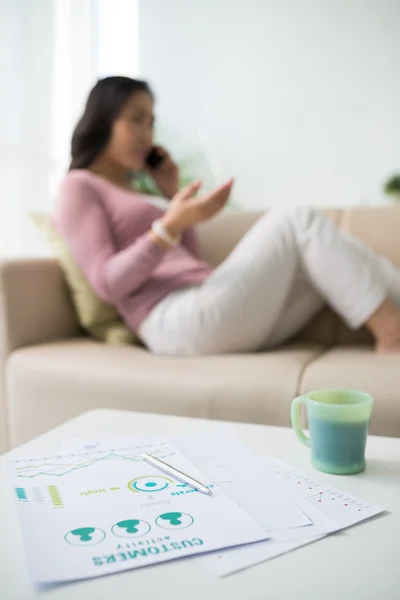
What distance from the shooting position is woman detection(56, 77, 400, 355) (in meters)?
1.38

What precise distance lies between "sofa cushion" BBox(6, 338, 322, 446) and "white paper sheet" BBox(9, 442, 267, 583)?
48 cm

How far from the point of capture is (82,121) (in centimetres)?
179

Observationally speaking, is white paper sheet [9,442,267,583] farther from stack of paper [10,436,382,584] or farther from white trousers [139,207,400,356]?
white trousers [139,207,400,356]

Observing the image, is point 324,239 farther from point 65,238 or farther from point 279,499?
point 279,499

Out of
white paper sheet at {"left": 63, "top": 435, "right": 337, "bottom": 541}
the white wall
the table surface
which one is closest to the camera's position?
the table surface

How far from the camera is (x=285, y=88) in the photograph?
319cm

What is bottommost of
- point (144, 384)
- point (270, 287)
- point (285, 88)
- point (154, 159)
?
point (144, 384)

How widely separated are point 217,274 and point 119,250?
32cm

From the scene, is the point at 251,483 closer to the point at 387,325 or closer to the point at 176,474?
the point at 176,474

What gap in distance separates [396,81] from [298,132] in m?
0.52

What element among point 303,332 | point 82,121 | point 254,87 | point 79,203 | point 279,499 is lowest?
point 303,332

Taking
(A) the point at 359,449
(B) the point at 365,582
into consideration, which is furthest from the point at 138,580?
(A) the point at 359,449

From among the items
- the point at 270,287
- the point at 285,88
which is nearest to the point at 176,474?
the point at 270,287

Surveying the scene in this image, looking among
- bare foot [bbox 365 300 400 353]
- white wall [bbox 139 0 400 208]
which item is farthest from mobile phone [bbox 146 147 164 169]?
white wall [bbox 139 0 400 208]
